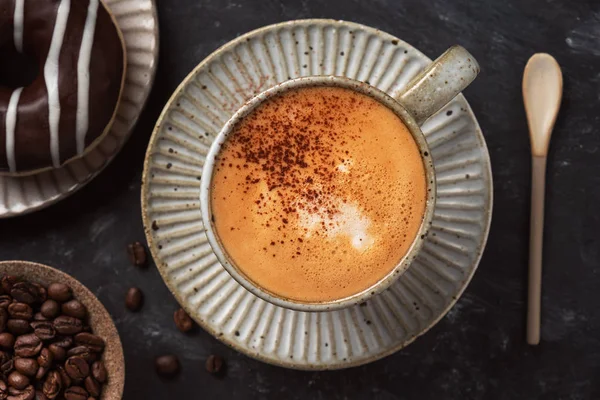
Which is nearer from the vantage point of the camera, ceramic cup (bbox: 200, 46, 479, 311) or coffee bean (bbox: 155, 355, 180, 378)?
ceramic cup (bbox: 200, 46, 479, 311)

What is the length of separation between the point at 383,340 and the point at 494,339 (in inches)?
12.2

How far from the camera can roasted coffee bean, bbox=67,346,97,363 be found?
1359mm

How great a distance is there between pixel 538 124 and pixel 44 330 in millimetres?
1040

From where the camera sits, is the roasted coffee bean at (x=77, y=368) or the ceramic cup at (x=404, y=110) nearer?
the ceramic cup at (x=404, y=110)

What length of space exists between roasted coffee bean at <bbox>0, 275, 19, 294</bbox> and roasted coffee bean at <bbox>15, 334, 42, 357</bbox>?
0.10 m

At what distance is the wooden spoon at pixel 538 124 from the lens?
55.6 inches

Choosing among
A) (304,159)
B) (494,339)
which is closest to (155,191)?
(304,159)

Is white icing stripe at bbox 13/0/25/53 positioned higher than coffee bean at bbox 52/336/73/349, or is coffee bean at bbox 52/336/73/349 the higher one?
white icing stripe at bbox 13/0/25/53

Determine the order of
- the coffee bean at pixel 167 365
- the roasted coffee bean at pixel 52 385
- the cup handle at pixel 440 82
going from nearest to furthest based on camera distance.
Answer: the cup handle at pixel 440 82
the roasted coffee bean at pixel 52 385
the coffee bean at pixel 167 365

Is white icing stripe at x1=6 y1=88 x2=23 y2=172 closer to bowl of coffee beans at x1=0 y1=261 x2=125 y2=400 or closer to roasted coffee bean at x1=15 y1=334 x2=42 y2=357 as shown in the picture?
bowl of coffee beans at x1=0 y1=261 x2=125 y2=400

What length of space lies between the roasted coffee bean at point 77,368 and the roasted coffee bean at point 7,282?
0.18 m

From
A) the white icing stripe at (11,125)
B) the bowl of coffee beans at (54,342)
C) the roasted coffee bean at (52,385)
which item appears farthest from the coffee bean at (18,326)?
the white icing stripe at (11,125)

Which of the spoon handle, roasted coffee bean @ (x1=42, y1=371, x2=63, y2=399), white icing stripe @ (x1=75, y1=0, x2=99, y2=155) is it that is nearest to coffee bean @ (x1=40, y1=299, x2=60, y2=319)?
roasted coffee bean @ (x1=42, y1=371, x2=63, y2=399)

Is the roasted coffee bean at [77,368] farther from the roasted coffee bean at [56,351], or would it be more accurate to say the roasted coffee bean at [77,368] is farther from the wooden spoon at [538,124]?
the wooden spoon at [538,124]
